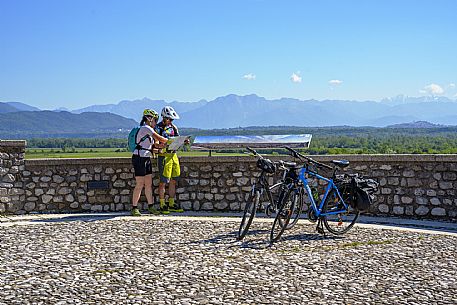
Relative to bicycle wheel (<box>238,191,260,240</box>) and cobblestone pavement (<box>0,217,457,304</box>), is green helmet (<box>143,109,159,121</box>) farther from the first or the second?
bicycle wheel (<box>238,191,260,240</box>)

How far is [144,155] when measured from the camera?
10.1 meters

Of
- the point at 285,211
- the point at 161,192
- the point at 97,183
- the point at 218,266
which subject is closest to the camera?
the point at 218,266

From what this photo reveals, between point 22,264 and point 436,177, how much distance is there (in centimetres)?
670

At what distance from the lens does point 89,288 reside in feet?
19.0

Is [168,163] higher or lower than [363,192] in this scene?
higher

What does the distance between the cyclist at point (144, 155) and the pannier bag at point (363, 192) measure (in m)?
3.42

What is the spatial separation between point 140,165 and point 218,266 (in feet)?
12.8

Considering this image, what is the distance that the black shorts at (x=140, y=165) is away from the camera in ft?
33.2

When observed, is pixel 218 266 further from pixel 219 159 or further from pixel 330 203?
pixel 219 159

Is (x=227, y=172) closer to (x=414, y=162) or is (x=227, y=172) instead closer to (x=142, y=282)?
(x=414, y=162)

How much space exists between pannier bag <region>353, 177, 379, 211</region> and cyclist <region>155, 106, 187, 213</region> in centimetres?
338

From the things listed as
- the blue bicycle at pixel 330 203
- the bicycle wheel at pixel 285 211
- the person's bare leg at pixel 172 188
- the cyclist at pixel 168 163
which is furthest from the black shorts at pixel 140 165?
the bicycle wheel at pixel 285 211

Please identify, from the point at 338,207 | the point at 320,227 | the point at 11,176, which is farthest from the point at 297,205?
the point at 11,176

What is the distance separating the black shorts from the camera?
33.2ft
